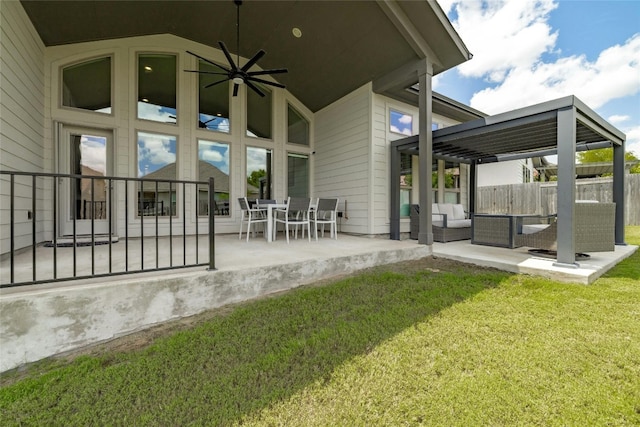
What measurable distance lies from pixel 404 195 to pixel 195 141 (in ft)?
16.3

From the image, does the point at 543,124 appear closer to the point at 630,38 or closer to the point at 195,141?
the point at 195,141

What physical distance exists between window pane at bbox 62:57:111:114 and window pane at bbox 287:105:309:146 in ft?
12.5

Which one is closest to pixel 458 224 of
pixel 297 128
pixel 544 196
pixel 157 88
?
pixel 297 128

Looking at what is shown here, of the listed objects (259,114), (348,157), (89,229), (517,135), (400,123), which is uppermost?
(259,114)

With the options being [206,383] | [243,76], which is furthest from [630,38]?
[206,383]

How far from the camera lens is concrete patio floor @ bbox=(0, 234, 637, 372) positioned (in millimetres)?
1893

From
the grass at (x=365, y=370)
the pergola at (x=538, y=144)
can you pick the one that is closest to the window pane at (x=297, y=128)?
the pergola at (x=538, y=144)

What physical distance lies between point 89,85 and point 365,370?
6.59 m

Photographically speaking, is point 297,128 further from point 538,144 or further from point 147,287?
point 147,287

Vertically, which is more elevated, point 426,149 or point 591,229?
point 426,149

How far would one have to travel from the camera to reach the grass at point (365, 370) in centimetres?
133

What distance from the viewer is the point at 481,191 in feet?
34.0

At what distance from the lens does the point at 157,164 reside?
552cm

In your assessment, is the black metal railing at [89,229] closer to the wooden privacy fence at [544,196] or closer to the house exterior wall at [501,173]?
the wooden privacy fence at [544,196]
